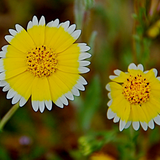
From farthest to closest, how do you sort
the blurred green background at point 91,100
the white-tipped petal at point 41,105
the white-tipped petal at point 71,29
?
the blurred green background at point 91,100
the white-tipped petal at point 71,29
the white-tipped petal at point 41,105

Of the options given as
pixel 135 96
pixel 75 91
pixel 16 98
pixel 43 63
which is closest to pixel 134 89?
pixel 135 96

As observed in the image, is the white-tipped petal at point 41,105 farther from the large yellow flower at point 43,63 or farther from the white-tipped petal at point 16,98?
the white-tipped petal at point 16,98

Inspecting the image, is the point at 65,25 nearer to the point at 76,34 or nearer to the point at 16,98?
the point at 76,34

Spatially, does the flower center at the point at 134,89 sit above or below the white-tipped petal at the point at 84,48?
below

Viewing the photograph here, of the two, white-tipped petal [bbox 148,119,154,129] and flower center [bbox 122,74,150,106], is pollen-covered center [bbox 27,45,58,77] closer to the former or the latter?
flower center [bbox 122,74,150,106]

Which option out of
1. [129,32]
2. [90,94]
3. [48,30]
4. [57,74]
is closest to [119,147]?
[90,94]

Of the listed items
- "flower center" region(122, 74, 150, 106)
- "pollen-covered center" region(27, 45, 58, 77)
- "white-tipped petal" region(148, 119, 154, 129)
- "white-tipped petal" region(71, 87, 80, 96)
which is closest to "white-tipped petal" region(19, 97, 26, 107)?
"pollen-covered center" region(27, 45, 58, 77)

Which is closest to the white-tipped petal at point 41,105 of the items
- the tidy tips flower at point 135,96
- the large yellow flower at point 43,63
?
the large yellow flower at point 43,63
